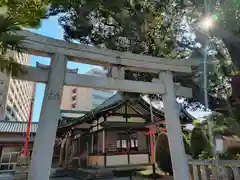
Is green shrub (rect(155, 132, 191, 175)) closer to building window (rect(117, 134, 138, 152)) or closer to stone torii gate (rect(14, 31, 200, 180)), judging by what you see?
stone torii gate (rect(14, 31, 200, 180))

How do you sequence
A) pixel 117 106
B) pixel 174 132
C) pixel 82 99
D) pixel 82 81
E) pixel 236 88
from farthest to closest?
pixel 82 99
pixel 117 106
pixel 174 132
pixel 82 81
pixel 236 88

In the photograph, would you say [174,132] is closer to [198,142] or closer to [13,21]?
[198,142]

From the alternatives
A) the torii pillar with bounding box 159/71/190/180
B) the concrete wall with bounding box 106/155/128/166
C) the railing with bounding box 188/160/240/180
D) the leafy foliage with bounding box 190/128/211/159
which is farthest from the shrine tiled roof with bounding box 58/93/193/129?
the railing with bounding box 188/160/240/180

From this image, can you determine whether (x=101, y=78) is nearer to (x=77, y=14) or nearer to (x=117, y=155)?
(x=77, y=14)

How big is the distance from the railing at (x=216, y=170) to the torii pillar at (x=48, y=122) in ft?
9.68

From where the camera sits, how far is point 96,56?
4.49 metres

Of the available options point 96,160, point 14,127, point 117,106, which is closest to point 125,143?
point 96,160

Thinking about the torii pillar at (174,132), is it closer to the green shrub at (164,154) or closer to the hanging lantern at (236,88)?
the hanging lantern at (236,88)

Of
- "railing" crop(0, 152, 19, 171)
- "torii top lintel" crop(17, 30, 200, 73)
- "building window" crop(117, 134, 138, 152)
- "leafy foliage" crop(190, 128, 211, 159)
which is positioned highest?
"torii top lintel" crop(17, 30, 200, 73)

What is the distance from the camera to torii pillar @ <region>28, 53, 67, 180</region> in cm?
357

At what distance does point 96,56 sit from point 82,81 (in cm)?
64

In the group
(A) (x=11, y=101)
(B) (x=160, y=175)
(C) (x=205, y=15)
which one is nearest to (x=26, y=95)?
(A) (x=11, y=101)

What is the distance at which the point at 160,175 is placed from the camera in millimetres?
8102

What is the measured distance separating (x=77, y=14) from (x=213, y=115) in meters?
3.93
